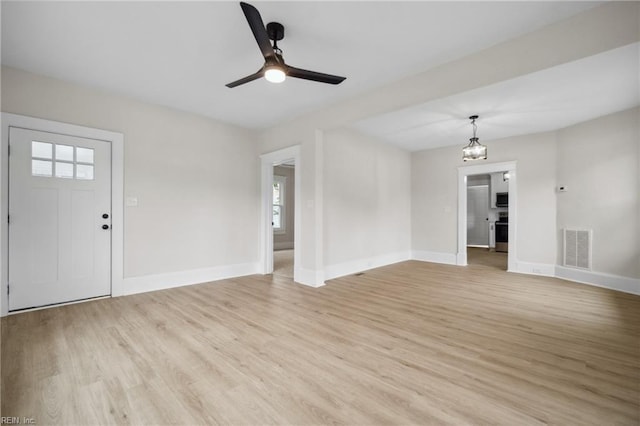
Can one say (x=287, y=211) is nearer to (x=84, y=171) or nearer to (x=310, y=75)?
(x=84, y=171)

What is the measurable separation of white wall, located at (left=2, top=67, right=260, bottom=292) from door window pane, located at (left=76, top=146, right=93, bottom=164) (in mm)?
340

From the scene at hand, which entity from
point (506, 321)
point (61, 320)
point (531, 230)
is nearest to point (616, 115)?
point (531, 230)

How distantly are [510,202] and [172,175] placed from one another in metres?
6.10

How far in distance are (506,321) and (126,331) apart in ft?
12.4

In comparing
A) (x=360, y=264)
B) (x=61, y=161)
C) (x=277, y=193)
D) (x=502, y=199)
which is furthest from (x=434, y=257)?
(x=61, y=161)

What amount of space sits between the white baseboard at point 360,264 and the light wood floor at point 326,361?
43.9 inches

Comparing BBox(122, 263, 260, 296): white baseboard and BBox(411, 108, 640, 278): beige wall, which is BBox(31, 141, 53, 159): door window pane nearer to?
BBox(122, 263, 260, 296): white baseboard

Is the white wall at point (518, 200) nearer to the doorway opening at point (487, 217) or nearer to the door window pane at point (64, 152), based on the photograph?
the doorway opening at point (487, 217)

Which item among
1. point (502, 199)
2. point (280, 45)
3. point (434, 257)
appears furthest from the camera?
point (502, 199)

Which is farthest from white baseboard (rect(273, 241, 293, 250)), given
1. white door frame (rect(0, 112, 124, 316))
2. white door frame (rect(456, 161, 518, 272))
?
white door frame (rect(0, 112, 124, 316))

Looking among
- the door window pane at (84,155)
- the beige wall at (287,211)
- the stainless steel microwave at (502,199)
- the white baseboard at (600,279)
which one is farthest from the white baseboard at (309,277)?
the stainless steel microwave at (502,199)

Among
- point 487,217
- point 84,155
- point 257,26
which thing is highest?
point 257,26

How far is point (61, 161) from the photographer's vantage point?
11.2 feet

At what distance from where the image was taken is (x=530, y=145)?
5352 millimetres
